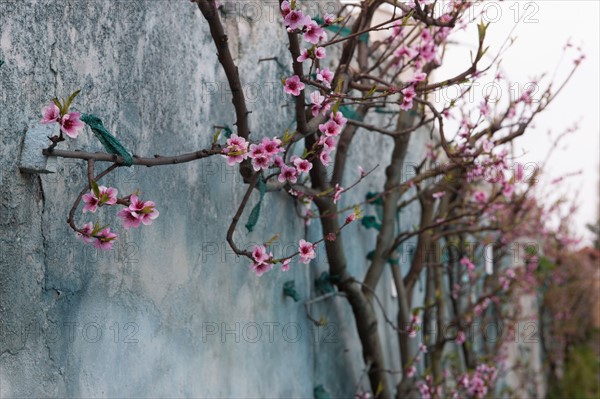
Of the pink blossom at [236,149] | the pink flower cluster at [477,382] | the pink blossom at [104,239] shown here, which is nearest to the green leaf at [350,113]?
the pink blossom at [236,149]

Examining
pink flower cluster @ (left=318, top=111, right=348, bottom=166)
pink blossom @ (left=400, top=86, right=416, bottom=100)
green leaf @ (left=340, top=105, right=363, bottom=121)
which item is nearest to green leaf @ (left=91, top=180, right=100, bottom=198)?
pink flower cluster @ (left=318, top=111, right=348, bottom=166)

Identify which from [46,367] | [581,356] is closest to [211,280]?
[46,367]

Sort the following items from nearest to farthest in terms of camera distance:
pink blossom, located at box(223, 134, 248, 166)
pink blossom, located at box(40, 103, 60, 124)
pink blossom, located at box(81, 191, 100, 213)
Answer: pink blossom, located at box(40, 103, 60, 124) < pink blossom, located at box(81, 191, 100, 213) < pink blossom, located at box(223, 134, 248, 166)

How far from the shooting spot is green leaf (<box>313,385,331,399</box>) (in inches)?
138

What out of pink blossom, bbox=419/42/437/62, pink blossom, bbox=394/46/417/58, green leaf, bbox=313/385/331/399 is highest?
pink blossom, bbox=394/46/417/58

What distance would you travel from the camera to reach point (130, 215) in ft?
6.97

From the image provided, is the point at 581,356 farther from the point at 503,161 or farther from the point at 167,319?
the point at 167,319

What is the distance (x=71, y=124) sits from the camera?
1.98m

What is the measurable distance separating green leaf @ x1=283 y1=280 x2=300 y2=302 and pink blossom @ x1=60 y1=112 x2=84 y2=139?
1.48 m

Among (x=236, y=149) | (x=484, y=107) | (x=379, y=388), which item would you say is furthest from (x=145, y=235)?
(x=484, y=107)

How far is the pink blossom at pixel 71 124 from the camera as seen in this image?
196cm

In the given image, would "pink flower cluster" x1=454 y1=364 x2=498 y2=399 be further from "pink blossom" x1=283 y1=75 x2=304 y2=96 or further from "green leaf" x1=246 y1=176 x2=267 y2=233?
"pink blossom" x1=283 y1=75 x2=304 y2=96

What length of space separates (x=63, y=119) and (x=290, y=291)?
153cm

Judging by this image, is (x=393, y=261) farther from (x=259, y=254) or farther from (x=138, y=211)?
(x=138, y=211)
